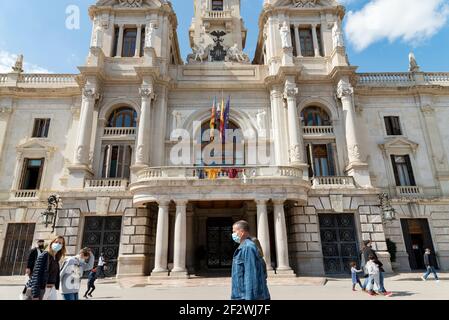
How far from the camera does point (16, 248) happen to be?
2081cm

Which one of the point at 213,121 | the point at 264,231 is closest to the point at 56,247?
the point at 264,231

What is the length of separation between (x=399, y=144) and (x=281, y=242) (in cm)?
1405

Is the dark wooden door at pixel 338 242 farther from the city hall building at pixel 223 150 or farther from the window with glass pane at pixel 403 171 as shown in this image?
the window with glass pane at pixel 403 171

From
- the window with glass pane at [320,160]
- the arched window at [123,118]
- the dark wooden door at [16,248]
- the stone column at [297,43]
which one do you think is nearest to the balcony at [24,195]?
the dark wooden door at [16,248]

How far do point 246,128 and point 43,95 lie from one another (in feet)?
56.8

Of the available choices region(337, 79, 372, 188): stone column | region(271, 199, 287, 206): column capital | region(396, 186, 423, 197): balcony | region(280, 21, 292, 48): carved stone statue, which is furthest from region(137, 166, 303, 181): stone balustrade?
region(280, 21, 292, 48): carved stone statue

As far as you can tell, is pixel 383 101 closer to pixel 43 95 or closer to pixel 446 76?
pixel 446 76

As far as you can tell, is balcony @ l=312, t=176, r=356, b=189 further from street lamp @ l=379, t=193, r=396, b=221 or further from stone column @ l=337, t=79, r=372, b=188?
street lamp @ l=379, t=193, r=396, b=221

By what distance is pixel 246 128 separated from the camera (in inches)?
930

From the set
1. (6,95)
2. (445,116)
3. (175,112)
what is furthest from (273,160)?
(6,95)

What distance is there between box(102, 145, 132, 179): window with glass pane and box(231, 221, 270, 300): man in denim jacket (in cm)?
1847

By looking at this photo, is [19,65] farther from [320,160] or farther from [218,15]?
[320,160]

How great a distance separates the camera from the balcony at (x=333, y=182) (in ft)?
66.6

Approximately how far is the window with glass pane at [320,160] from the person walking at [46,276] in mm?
18218
